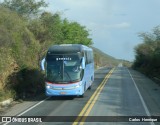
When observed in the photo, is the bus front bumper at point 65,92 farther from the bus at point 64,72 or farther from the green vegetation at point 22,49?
the green vegetation at point 22,49

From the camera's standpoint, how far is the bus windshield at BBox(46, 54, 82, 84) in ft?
80.6

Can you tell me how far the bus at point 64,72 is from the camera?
80.3 ft

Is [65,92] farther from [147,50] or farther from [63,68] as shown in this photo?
[147,50]

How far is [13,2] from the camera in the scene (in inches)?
2058

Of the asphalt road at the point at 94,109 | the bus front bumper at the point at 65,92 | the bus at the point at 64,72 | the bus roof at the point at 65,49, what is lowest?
the asphalt road at the point at 94,109

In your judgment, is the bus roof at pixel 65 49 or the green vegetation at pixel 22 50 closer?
the bus roof at pixel 65 49

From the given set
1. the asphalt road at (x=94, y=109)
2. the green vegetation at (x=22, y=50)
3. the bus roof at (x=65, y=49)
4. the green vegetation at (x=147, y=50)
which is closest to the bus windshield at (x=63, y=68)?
the bus roof at (x=65, y=49)

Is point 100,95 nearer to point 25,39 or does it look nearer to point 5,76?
point 5,76

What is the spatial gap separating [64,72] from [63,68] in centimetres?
26

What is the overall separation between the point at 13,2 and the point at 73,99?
29834mm

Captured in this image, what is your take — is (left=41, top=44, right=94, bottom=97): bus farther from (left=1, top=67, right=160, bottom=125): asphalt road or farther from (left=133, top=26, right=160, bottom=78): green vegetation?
(left=133, top=26, right=160, bottom=78): green vegetation

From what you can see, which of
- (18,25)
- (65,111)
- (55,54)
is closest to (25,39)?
(18,25)

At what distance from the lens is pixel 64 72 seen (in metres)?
24.6

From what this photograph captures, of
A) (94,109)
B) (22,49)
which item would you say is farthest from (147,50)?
(94,109)
